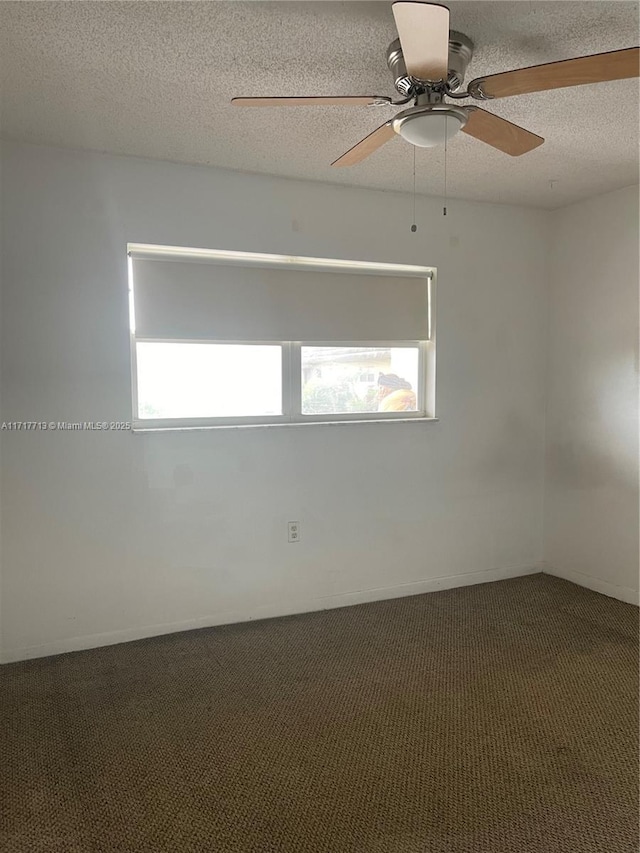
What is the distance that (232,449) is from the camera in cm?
339

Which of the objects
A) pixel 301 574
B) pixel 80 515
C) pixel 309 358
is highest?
pixel 309 358

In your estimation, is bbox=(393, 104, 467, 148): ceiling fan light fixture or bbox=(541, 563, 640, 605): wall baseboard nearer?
bbox=(393, 104, 467, 148): ceiling fan light fixture

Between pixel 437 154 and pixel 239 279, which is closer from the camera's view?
pixel 437 154

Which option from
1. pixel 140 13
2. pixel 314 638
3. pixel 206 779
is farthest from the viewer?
pixel 314 638

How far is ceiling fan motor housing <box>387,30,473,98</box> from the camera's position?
1913mm

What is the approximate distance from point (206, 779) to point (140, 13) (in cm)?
248

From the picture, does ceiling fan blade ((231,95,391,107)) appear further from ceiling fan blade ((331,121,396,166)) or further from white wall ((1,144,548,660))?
white wall ((1,144,548,660))

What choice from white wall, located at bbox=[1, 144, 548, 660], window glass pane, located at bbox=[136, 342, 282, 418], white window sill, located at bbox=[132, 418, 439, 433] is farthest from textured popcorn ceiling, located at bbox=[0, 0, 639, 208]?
white window sill, located at bbox=[132, 418, 439, 433]

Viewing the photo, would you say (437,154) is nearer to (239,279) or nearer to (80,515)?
(239,279)

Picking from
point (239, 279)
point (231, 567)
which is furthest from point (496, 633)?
point (239, 279)

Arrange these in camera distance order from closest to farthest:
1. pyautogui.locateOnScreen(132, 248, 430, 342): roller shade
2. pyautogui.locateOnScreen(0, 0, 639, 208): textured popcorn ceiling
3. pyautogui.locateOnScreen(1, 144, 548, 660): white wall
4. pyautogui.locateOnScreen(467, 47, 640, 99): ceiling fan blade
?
pyautogui.locateOnScreen(467, 47, 640, 99): ceiling fan blade
pyautogui.locateOnScreen(0, 0, 639, 208): textured popcorn ceiling
pyautogui.locateOnScreen(1, 144, 548, 660): white wall
pyautogui.locateOnScreen(132, 248, 430, 342): roller shade

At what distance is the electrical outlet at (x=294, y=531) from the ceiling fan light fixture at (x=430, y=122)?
2.21 metres

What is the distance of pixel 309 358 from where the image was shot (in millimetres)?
3629

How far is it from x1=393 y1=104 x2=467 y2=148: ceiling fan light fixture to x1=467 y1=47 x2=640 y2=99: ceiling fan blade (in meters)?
0.09
